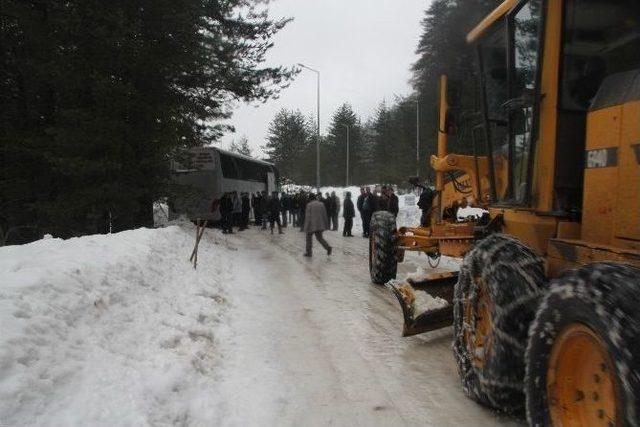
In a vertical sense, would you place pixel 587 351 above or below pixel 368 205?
below

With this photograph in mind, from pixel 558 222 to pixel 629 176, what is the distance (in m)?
0.89

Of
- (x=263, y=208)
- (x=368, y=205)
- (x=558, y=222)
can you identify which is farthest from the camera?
(x=263, y=208)

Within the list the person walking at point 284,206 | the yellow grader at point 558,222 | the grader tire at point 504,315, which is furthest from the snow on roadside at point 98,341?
the person walking at point 284,206

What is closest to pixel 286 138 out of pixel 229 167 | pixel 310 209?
pixel 229 167

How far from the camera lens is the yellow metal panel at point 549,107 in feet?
11.9

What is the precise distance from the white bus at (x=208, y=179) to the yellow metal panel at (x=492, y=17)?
9.59 meters

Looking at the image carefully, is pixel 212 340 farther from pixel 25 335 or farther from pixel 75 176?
pixel 75 176

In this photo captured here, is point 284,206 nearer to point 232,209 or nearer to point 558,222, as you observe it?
point 232,209

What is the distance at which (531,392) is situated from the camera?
9.35 ft

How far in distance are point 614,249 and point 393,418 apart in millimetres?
1974

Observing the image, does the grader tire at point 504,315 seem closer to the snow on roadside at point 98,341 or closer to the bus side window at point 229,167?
the snow on roadside at point 98,341

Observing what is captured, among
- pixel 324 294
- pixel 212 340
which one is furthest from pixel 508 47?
pixel 324 294

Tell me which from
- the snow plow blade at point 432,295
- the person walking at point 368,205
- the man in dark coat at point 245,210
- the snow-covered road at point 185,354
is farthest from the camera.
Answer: the man in dark coat at point 245,210

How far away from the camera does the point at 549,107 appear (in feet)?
12.1
